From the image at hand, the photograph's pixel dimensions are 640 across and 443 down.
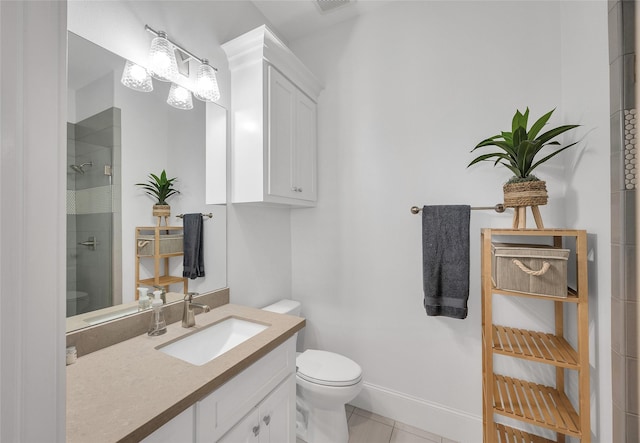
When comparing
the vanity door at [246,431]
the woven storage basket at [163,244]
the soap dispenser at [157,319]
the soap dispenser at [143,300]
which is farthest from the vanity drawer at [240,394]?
the woven storage basket at [163,244]

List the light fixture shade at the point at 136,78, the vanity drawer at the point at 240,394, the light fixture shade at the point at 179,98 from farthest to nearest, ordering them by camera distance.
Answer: the light fixture shade at the point at 179,98 < the light fixture shade at the point at 136,78 < the vanity drawer at the point at 240,394

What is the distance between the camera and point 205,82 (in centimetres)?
141

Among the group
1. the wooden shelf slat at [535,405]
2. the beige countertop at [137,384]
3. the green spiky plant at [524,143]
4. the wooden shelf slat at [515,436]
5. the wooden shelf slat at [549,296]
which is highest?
the green spiky plant at [524,143]

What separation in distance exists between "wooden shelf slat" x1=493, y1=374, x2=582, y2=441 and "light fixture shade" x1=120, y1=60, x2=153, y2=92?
83.8 inches

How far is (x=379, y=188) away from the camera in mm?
1859

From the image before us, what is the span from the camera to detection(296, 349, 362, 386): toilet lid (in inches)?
57.5

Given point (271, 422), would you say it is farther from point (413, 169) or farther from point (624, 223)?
point (413, 169)

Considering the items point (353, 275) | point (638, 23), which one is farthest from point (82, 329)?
point (638, 23)

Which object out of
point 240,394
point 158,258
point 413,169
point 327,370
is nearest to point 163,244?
point 158,258

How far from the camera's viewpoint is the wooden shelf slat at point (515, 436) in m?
1.36

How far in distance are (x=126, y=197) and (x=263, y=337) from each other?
0.82 metres

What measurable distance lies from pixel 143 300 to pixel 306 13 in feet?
→ 6.87

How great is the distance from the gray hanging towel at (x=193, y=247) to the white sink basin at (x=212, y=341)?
12.5 inches

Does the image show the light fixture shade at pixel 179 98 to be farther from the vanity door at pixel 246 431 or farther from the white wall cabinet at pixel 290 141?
the vanity door at pixel 246 431
